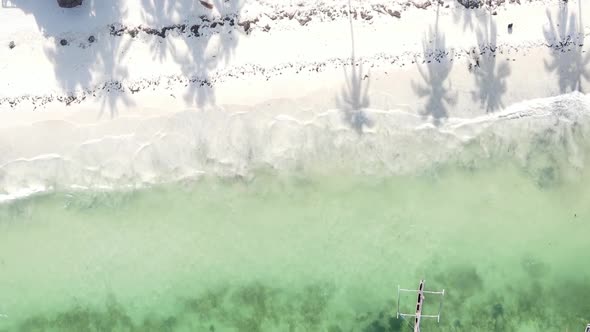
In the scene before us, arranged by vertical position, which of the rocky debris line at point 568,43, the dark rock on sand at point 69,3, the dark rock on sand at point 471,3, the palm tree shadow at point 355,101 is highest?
the dark rock on sand at point 471,3

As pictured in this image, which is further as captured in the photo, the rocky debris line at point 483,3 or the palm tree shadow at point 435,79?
the palm tree shadow at point 435,79

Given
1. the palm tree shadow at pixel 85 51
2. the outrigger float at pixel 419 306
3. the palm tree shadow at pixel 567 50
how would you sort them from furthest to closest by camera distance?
1. the outrigger float at pixel 419 306
2. the palm tree shadow at pixel 567 50
3. the palm tree shadow at pixel 85 51

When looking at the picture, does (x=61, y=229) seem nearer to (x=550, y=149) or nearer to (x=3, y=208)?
(x=3, y=208)

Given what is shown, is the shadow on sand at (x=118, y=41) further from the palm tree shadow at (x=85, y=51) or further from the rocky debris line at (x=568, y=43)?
the rocky debris line at (x=568, y=43)

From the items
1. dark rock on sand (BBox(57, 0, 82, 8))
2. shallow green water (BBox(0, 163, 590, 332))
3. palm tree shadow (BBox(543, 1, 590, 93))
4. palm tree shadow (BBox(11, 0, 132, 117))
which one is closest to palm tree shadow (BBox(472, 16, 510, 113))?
palm tree shadow (BBox(543, 1, 590, 93))

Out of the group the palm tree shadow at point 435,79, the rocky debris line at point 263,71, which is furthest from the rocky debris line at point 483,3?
the rocky debris line at point 263,71
